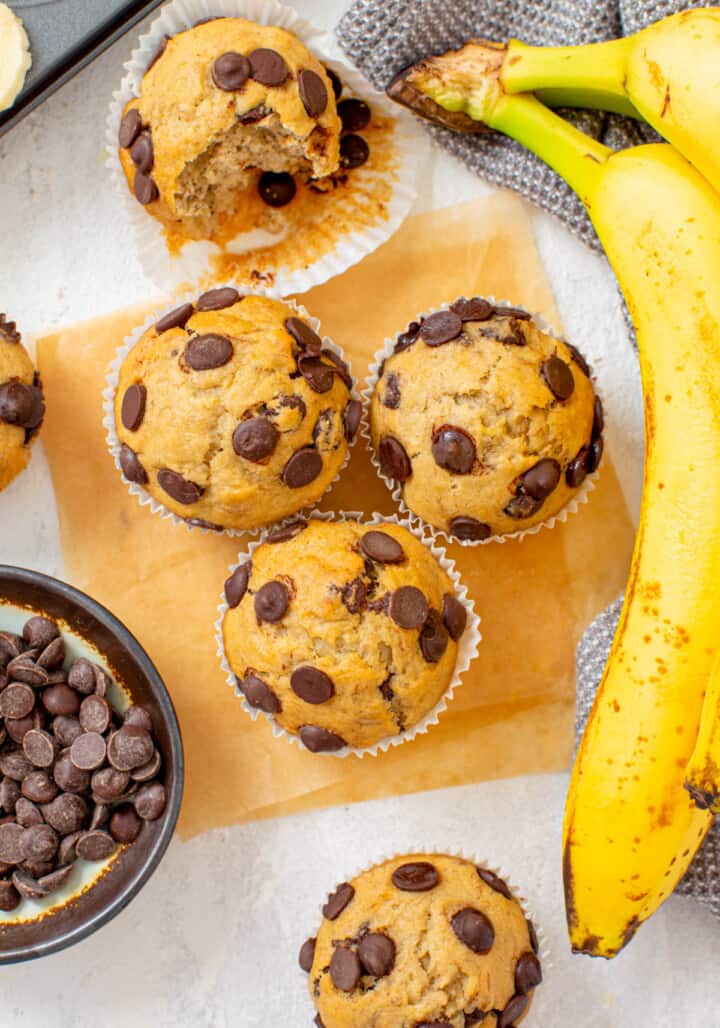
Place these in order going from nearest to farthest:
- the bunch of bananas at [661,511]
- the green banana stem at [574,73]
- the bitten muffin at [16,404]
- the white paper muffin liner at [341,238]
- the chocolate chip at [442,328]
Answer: the bunch of bananas at [661,511] < the green banana stem at [574,73] < the chocolate chip at [442,328] < the bitten muffin at [16,404] < the white paper muffin liner at [341,238]

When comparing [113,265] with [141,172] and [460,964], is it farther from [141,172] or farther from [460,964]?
[460,964]

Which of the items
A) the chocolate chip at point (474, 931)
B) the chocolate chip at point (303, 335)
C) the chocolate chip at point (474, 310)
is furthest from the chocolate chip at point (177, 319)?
the chocolate chip at point (474, 931)

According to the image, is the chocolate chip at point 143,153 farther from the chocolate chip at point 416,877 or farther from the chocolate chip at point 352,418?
the chocolate chip at point 416,877

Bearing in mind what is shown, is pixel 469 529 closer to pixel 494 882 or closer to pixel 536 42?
pixel 494 882

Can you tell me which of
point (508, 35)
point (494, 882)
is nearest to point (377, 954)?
point (494, 882)

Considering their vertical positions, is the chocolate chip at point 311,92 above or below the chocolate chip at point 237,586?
above

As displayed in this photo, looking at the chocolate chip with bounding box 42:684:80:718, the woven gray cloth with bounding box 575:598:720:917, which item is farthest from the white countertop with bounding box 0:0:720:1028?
the chocolate chip with bounding box 42:684:80:718

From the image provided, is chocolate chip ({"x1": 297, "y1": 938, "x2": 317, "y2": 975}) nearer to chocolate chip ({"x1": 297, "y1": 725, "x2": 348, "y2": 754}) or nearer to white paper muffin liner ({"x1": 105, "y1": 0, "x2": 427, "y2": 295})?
chocolate chip ({"x1": 297, "y1": 725, "x2": 348, "y2": 754})
